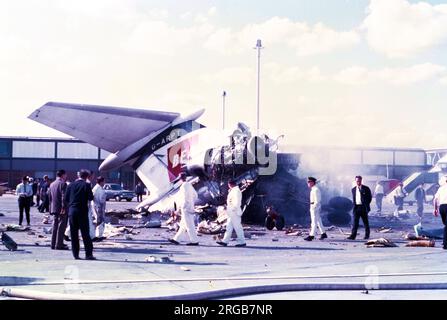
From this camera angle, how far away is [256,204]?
20516 mm

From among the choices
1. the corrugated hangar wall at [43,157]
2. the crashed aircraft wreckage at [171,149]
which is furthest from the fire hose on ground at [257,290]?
the corrugated hangar wall at [43,157]

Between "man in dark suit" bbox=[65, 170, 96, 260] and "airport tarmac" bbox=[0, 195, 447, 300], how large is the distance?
0.32 metres

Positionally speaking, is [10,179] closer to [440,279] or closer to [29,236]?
[29,236]

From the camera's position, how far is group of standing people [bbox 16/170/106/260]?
37.8 ft

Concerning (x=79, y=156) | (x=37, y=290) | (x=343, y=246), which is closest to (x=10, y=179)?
(x=79, y=156)

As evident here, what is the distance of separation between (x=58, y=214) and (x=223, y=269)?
4767 millimetres

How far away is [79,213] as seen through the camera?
1162 centimetres

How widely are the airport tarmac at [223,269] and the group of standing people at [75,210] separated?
358mm

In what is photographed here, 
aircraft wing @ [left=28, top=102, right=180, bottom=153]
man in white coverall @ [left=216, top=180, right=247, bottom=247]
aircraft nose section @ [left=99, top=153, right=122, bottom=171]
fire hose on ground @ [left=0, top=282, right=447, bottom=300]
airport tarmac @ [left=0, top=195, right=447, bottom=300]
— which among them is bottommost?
airport tarmac @ [left=0, top=195, right=447, bottom=300]

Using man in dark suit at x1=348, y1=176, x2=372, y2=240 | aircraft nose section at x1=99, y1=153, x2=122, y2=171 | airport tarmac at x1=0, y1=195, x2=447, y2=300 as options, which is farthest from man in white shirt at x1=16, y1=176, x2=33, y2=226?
man in dark suit at x1=348, y1=176, x2=372, y2=240

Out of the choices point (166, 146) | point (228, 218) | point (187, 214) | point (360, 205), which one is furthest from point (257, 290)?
point (166, 146)

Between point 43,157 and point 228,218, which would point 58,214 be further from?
point 43,157

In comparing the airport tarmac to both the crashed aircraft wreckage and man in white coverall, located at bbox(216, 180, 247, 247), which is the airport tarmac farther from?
the crashed aircraft wreckage

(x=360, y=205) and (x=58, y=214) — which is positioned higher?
(x=360, y=205)
